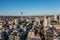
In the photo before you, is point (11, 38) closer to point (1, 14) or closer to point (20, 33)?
point (20, 33)

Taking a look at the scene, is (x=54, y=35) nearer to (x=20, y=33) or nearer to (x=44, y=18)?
(x=44, y=18)

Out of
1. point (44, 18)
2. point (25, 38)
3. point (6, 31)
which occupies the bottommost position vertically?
point (25, 38)

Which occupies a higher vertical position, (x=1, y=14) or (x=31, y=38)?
(x=1, y=14)

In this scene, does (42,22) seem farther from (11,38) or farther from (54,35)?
(11,38)

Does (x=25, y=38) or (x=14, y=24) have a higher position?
(x=14, y=24)

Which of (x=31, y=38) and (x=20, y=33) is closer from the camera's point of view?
(x=31, y=38)

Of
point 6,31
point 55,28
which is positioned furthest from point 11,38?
point 55,28

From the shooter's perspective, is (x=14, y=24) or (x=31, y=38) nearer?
(x=31, y=38)

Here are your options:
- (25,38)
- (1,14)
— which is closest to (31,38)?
(25,38)
